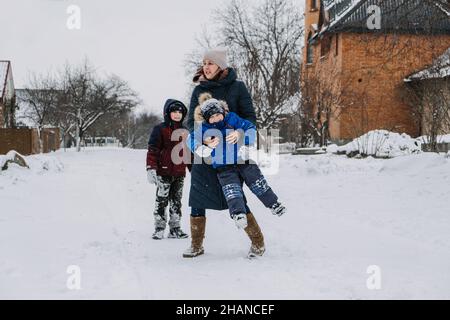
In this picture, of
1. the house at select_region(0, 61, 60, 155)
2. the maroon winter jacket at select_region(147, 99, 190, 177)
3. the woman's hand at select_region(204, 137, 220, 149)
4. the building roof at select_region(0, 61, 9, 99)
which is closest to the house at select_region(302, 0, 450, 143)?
the house at select_region(0, 61, 60, 155)

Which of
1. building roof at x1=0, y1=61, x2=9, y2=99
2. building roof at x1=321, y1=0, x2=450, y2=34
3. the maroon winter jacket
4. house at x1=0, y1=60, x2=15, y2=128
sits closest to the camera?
the maroon winter jacket

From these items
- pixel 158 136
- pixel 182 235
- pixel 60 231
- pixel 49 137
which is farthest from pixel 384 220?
pixel 49 137

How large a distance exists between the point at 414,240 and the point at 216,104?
2873 millimetres

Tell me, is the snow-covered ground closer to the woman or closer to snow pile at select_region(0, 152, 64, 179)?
the woman

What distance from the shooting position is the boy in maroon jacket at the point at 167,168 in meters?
6.01

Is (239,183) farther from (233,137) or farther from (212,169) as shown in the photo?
(233,137)

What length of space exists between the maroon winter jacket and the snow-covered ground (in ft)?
2.75

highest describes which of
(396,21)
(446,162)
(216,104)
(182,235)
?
(396,21)

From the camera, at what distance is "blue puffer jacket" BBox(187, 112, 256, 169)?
4.64 m

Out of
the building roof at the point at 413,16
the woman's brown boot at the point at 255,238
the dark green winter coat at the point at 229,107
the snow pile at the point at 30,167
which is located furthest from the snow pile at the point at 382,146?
the woman's brown boot at the point at 255,238

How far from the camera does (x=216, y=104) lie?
4.55 metres

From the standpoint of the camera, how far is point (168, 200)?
20.3 ft

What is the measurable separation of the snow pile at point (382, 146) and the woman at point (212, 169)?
13.4 m
